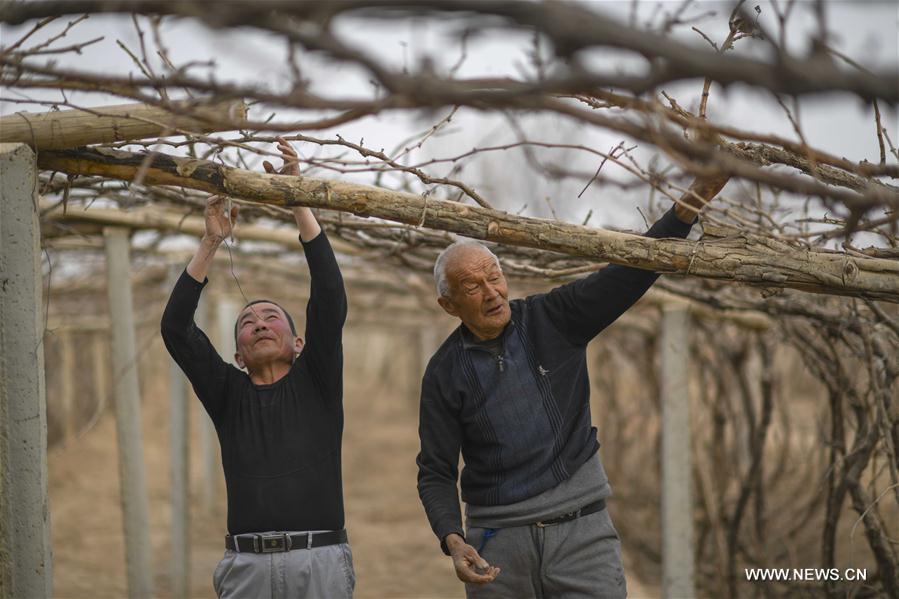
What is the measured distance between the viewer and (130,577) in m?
5.51

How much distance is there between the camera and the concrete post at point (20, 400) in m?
3.10

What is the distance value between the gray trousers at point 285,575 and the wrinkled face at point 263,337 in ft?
2.16

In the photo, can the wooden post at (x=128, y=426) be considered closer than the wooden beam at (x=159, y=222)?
No

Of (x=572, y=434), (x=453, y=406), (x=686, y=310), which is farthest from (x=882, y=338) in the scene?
(x=453, y=406)

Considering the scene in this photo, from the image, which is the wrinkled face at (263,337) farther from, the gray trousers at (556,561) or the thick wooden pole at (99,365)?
the thick wooden pole at (99,365)

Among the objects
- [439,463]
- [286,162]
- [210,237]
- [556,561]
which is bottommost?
[556,561]

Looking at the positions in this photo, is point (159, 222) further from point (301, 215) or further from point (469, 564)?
point (469, 564)

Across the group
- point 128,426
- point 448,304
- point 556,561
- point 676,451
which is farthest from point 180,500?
point 556,561

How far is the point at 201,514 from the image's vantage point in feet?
35.4

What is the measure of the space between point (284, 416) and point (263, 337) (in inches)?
12.3

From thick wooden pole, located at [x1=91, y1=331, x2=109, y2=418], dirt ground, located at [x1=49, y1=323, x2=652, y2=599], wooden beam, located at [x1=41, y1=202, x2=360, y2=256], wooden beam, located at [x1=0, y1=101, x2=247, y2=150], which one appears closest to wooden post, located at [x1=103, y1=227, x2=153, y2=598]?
wooden beam, located at [x1=41, y1=202, x2=360, y2=256]

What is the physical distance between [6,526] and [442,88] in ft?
7.41

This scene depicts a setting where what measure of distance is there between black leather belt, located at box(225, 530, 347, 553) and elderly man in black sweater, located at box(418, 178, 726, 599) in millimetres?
378

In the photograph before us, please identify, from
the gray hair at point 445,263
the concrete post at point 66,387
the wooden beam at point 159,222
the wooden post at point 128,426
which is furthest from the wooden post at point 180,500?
the concrete post at point 66,387
